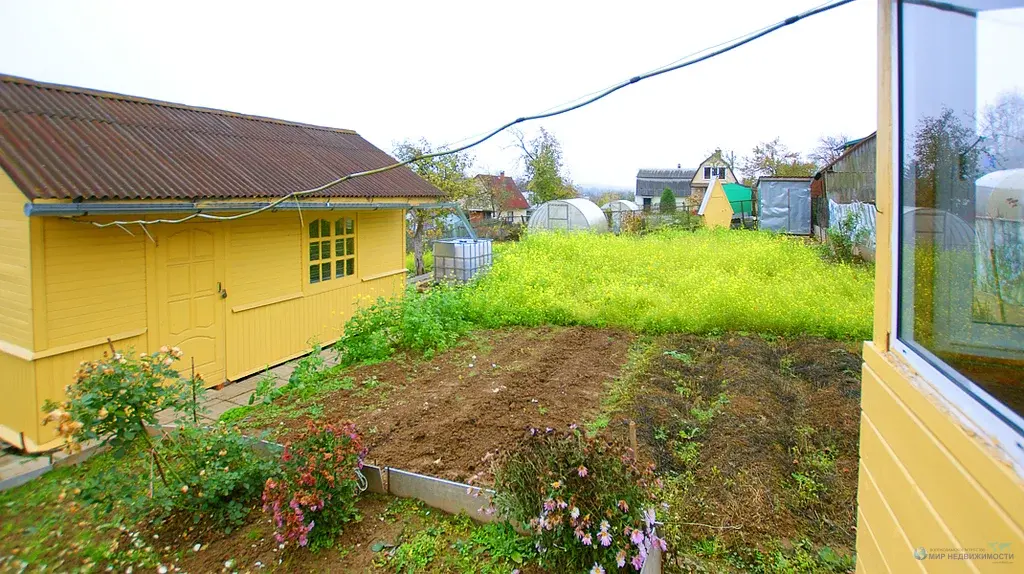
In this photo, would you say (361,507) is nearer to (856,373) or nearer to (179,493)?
(179,493)

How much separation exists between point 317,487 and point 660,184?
52.3 m

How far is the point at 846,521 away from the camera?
3.65 m

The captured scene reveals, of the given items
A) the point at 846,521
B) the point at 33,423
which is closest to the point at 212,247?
the point at 33,423

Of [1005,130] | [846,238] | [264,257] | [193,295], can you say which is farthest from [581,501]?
[846,238]

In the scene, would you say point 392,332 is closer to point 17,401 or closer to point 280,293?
point 280,293

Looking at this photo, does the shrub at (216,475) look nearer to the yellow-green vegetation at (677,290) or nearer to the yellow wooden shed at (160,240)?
the yellow wooden shed at (160,240)

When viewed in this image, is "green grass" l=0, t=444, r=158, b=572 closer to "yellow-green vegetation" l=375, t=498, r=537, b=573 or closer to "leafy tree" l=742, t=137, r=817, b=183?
"yellow-green vegetation" l=375, t=498, r=537, b=573

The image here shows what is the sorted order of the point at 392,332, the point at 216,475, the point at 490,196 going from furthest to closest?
1. the point at 490,196
2. the point at 392,332
3. the point at 216,475

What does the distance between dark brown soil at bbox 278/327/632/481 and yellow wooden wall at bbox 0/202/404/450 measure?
187 centimetres

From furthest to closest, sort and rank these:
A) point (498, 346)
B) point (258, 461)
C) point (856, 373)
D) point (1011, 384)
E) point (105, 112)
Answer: point (498, 346), point (105, 112), point (856, 373), point (258, 461), point (1011, 384)

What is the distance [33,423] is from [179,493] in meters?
2.88

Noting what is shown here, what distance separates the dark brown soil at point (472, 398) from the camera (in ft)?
14.9

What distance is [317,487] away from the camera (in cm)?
334

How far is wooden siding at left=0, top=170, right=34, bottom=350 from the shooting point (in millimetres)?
5293
